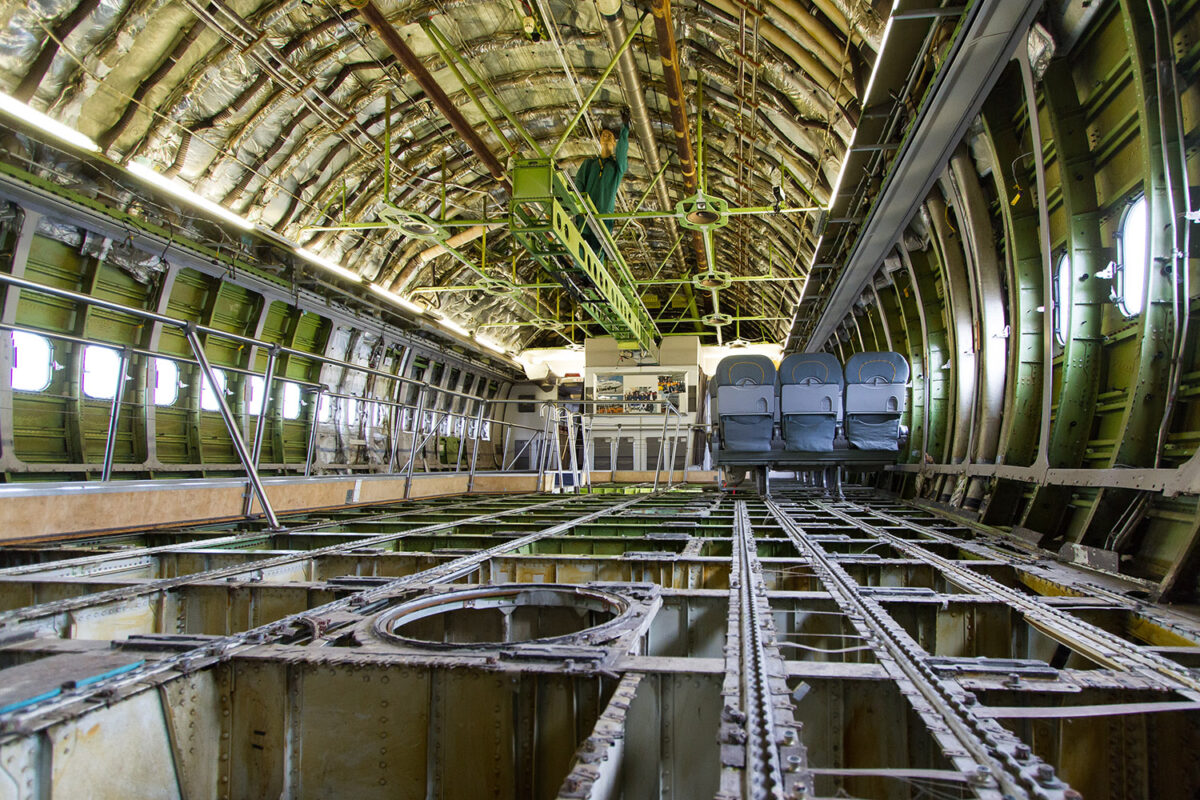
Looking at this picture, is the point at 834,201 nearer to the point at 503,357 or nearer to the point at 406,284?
the point at 406,284

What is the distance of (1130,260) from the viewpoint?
172 inches

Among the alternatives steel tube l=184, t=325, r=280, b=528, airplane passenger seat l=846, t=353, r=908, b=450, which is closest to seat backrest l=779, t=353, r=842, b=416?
airplane passenger seat l=846, t=353, r=908, b=450

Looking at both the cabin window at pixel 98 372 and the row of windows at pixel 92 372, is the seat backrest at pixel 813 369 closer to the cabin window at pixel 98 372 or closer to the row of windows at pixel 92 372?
the row of windows at pixel 92 372

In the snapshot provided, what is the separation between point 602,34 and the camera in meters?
9.14

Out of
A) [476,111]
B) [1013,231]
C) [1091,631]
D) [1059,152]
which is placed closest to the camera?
[1091,631]

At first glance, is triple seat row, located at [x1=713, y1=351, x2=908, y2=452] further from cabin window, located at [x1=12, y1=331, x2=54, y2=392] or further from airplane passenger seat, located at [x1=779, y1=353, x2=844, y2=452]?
cabin window, located at [x1=12, y1=331, x2=54, y2=392]

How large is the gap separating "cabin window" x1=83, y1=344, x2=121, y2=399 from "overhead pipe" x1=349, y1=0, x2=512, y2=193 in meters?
6.05

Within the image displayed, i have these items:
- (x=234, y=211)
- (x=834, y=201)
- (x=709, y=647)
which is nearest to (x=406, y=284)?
(x=234, y=211)

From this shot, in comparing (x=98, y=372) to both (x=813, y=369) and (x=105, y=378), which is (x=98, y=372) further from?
(x=813, y=369)

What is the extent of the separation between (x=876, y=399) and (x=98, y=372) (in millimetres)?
11453

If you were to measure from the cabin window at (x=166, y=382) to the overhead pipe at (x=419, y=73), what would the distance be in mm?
6133

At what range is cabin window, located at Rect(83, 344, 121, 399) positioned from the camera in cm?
938

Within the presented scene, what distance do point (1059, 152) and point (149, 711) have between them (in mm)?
6276

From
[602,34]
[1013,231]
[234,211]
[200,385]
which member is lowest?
[200,385]
